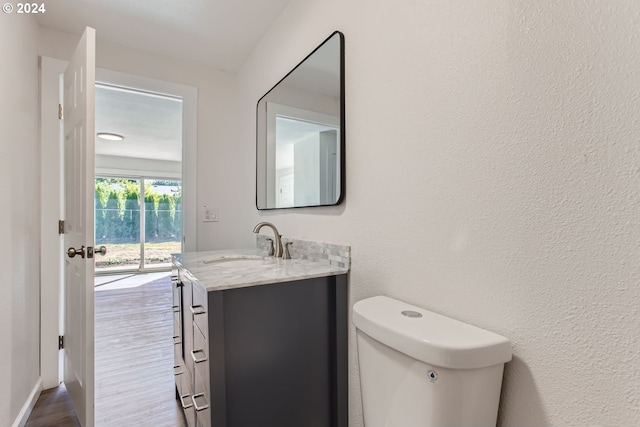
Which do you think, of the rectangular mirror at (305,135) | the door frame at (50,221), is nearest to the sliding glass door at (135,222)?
the door frame at (50,221)

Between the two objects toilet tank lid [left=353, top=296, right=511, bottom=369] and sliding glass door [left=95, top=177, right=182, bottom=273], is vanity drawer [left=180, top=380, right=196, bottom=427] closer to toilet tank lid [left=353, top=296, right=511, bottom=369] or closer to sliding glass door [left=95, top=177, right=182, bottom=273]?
toilet tank lid [left=353, top=296, right=511, bottom=369]

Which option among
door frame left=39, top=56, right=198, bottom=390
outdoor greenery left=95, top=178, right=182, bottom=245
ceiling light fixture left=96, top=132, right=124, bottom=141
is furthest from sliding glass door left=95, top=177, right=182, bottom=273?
door frame left=39, top=56, right=198, bottom=390

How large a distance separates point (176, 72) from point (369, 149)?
1.90 metres

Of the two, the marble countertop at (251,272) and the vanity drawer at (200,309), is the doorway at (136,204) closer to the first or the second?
the marble countertop at (251,272)

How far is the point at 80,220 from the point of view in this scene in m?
1.47

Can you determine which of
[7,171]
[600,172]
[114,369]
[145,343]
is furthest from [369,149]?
[145,343]

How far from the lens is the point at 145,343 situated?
263cm

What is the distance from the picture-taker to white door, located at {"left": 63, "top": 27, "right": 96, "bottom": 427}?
1384mm

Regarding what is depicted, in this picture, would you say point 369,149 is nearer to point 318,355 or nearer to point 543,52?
point 543,52

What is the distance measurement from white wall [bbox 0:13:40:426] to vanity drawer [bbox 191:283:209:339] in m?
0.92

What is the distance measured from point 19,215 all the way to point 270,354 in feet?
4.96

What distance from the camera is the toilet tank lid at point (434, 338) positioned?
0.66 metres

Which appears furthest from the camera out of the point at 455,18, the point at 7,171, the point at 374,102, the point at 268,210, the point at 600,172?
the point at 268,210

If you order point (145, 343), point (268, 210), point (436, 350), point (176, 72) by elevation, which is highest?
point (176, 72)
